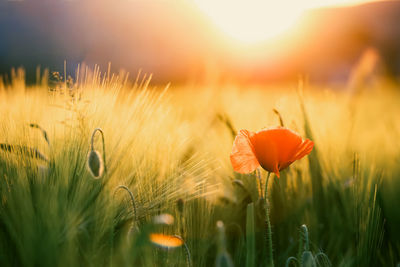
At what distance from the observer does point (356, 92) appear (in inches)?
62.9

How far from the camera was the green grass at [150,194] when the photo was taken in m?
0.59

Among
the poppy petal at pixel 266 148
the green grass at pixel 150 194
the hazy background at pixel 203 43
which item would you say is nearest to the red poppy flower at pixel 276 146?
the poppy petal at pixel 266 148

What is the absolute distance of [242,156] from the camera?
0.69 metres

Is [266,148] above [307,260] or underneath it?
above

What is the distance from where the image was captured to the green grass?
59 cm

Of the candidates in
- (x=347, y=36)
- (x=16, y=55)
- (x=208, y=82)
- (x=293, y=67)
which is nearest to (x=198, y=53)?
(x=293, y=67)

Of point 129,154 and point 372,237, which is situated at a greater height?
point 129,154

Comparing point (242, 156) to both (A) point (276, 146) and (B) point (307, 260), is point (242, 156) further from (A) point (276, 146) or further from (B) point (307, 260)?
(B) point (307, 260)

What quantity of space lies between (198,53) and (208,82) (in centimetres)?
834

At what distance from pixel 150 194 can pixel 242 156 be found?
0.17 m

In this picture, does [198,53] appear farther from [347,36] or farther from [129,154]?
[129,154]

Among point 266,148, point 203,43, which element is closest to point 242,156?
point 266,148

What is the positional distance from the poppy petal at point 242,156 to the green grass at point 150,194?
3.6 inches

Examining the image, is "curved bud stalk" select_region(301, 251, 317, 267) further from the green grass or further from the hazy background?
the hazy background
